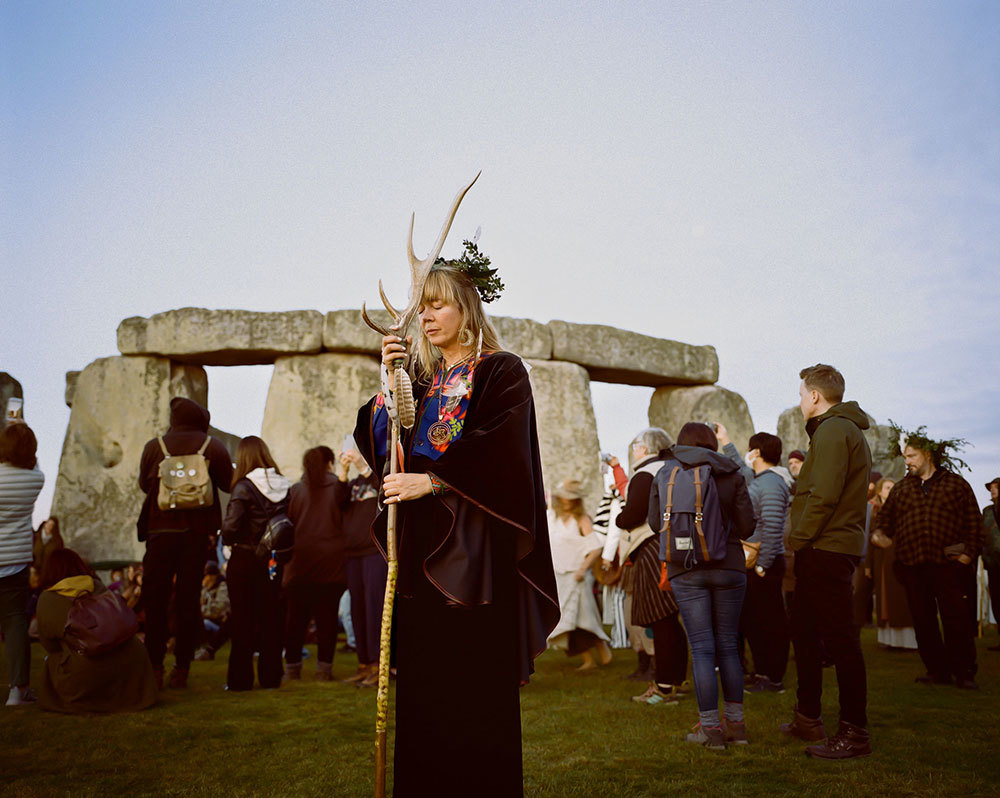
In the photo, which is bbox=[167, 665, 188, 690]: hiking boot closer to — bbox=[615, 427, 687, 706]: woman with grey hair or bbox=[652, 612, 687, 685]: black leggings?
bbox=[615, 427, 687, 706]: woman with grey hair

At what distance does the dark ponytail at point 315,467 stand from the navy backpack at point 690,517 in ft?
10.0

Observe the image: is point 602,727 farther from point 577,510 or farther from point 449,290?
point 449,290

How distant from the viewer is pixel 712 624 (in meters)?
4.55

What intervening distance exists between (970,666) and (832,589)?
2810mm

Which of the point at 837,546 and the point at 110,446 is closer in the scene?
the point at 837,546

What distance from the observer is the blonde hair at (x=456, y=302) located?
299 centimetres

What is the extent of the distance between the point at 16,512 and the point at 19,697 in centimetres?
121

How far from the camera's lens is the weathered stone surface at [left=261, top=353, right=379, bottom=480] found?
1307 cm

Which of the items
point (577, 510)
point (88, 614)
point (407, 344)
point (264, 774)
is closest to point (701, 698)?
point (264, 774)

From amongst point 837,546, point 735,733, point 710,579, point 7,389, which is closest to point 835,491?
point 837,546

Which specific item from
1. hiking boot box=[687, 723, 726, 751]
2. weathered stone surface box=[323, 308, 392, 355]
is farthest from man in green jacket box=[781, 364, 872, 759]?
weathered stone surface box=[323, 308, 392, 355]

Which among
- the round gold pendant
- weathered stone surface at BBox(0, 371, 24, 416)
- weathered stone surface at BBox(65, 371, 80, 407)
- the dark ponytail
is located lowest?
the round gold pendant

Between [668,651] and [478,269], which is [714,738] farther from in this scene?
[478,269]

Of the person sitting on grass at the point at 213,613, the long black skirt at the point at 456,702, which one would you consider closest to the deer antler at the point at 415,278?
the long black skirt at the point at 456,702
